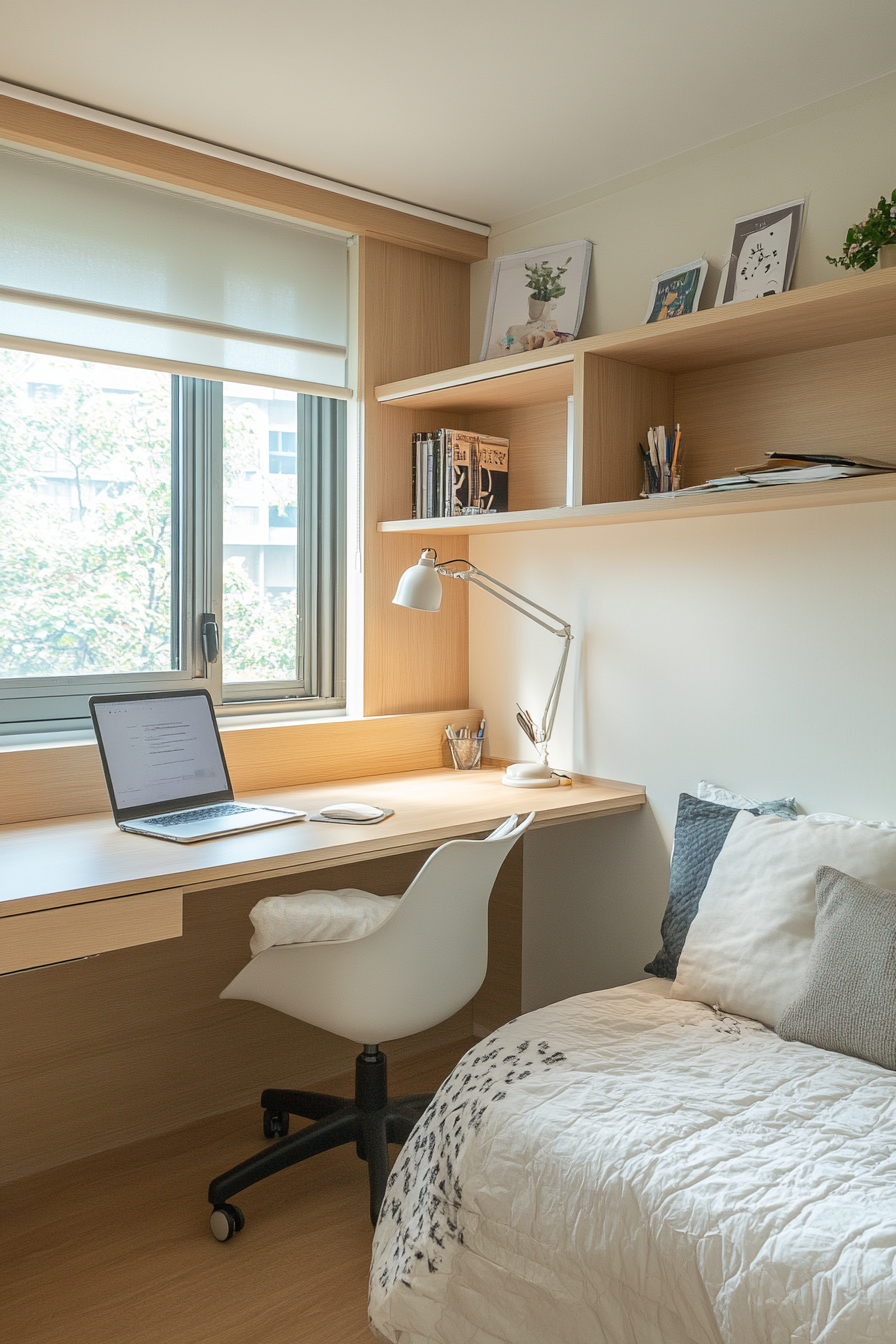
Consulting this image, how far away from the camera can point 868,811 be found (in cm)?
226

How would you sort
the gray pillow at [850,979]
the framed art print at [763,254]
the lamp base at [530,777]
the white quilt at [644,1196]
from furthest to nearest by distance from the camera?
1. the lamp base at [530,777]
2. the framed art print at [763,254]
3. the gray pillow at [850,979]
4. the white quilt at [644,1196]

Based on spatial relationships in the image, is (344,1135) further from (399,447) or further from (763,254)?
(763,254)

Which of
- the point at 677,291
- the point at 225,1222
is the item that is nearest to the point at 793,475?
the point at 677,291

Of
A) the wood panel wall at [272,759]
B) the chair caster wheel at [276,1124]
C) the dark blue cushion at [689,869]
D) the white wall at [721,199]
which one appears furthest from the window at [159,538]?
the dark blue cushion at [689,869]

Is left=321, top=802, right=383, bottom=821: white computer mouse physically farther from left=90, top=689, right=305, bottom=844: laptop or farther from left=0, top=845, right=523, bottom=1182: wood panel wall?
left=0, top=845, right=523, bottom=1182: wood panel wall

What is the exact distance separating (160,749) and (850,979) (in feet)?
4.95

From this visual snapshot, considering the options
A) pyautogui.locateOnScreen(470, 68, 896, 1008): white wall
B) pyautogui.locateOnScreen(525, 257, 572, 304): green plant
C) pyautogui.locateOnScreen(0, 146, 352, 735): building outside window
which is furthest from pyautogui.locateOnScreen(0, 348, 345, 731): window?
pyautogui.locateOnScreen(525, 257, 572, 304): green plant

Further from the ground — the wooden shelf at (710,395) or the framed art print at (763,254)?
the framed art print at (763,254)

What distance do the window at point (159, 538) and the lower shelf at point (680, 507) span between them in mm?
311

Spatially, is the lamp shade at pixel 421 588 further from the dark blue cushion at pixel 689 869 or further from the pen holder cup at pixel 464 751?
the dark blue cushion at pixel 689 869

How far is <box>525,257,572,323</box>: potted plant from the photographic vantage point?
2861mm

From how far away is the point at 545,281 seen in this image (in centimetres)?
289

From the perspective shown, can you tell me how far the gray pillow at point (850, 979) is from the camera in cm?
180

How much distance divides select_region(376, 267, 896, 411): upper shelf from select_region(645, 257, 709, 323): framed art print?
14 centimetres
